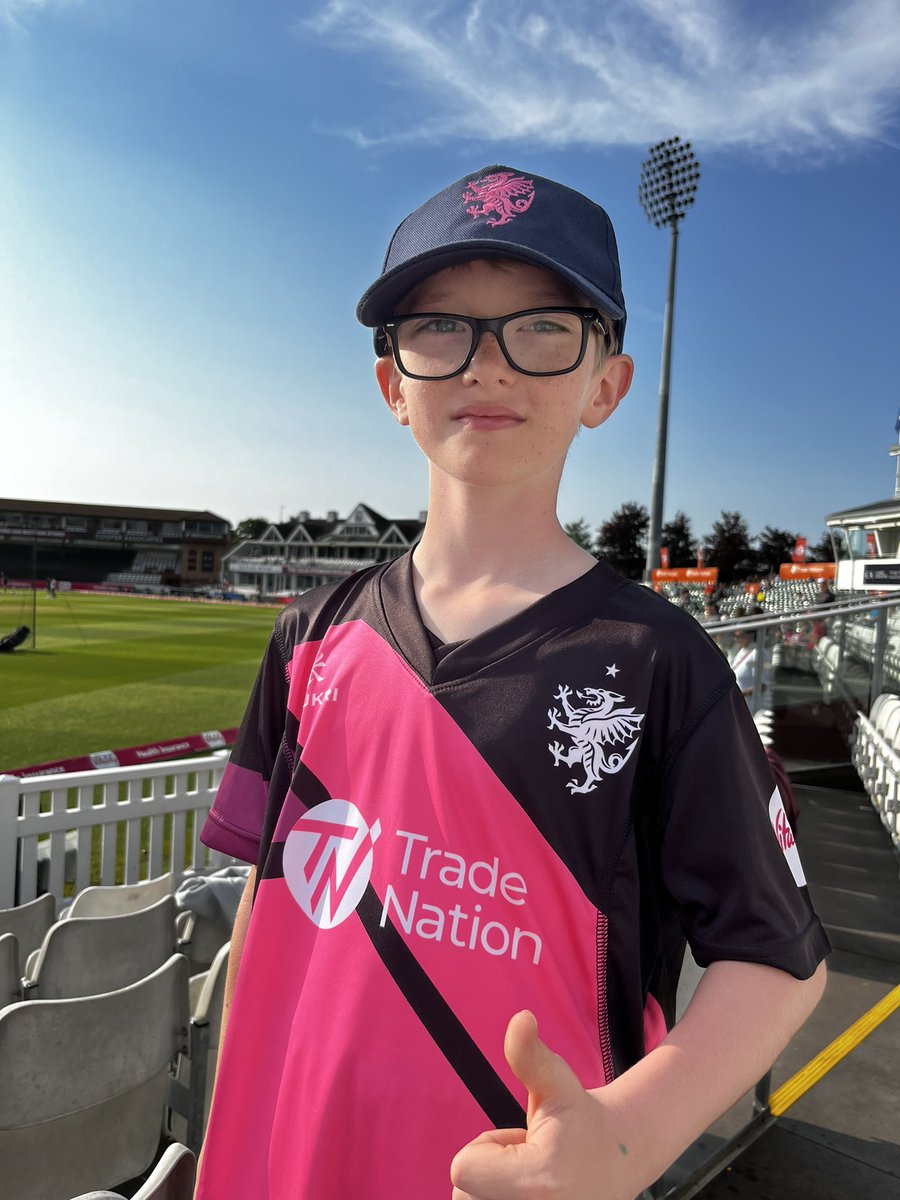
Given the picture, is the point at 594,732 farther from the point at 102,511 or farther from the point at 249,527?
the point at 249,527

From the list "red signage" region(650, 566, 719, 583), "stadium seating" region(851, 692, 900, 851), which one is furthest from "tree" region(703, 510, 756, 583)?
"stadium seating" region(851, 692, 900, 851)

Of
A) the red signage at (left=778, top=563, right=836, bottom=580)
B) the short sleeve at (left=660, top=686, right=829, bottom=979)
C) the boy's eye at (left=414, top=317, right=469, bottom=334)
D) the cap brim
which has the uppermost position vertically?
the red signage at (left=778, top=563, right=836, bottom=580)

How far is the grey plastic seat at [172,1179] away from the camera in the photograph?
1157 millimetres

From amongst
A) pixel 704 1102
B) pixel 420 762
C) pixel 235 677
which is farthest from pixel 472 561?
pixel 235 677

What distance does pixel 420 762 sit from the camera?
106 centimetres

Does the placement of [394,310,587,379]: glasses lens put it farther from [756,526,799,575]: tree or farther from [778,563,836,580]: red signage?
[756,526,799,575]: tree

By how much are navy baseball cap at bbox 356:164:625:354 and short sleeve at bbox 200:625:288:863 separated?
0.63 m

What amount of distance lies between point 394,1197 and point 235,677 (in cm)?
2057

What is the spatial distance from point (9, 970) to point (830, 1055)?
3313 mm

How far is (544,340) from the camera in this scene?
115cm

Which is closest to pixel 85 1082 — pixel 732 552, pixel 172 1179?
pixel 172 1179

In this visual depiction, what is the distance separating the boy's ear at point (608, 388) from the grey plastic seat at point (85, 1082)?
6.32 feet

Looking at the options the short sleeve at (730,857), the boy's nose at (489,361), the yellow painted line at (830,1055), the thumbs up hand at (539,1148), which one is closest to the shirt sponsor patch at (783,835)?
the short sleeve at (730,857)

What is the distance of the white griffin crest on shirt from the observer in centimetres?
102
